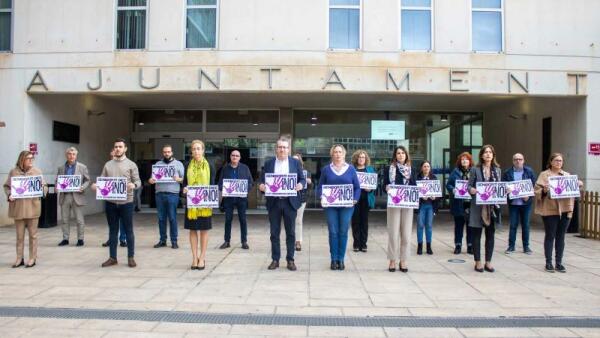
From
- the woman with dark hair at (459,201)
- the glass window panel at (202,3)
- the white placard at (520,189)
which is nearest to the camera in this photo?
the white placard at (520,189)

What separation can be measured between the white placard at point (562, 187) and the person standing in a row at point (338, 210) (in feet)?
10.3

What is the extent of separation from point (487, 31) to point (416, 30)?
6.23 feet

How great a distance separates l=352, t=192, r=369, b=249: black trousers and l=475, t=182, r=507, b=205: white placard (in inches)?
96.0

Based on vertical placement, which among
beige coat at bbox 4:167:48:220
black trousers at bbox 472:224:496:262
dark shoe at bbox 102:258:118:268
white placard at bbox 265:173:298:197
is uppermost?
white placard at bbox 265:173:298:197

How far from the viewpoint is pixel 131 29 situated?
1328 centimetres

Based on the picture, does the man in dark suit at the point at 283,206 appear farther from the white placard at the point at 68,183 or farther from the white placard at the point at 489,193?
the white placard at the point at 68,183

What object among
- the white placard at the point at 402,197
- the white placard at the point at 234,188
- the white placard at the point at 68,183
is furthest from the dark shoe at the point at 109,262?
the white placard at the point at 402,197

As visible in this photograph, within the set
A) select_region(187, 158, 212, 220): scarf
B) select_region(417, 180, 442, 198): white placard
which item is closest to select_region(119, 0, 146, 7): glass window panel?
select_region(187, 158, 212, 220): scarf

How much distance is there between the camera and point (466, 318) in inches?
216

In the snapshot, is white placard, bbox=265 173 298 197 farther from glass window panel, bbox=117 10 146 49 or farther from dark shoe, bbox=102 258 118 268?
glass window panel, bbox=117 10 146 49

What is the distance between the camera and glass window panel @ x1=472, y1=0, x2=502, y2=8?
1319 centimetres

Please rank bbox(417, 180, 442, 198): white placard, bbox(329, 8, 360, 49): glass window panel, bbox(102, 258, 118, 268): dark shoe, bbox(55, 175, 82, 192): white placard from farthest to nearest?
bbox(329, 8, 360, 49): glass window panel
bbox(55, 175, 82, 192): white placard
bbox(417, 180, 442, 198): white placard
bbox(102, 258, 118, 268): dark shoe

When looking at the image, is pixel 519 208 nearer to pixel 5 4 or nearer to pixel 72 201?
pixel 72 201

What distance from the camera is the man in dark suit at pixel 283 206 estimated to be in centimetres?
770
